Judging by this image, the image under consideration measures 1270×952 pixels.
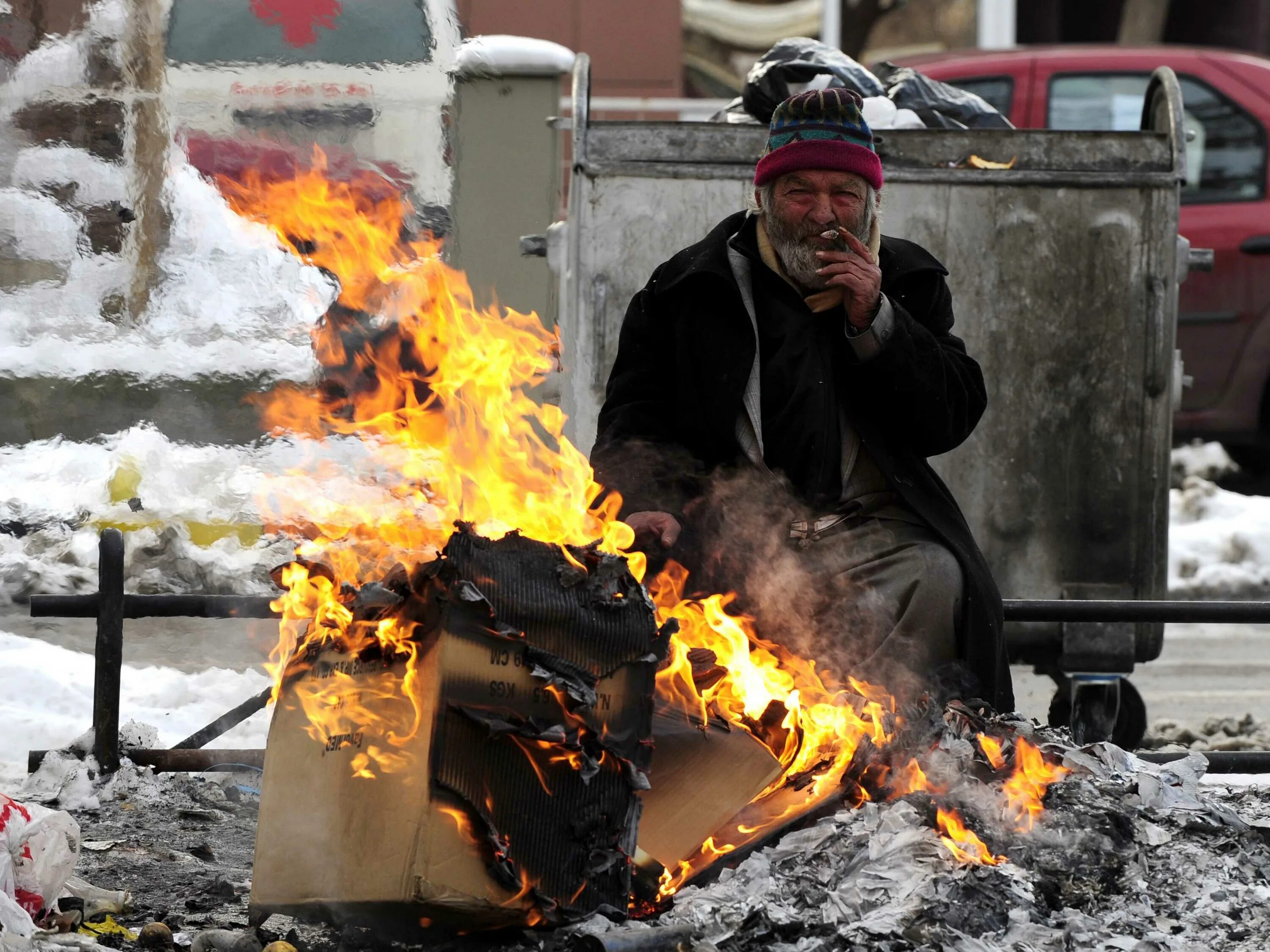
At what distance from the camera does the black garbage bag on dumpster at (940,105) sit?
601 centimetres

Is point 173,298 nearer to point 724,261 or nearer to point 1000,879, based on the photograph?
point 724,261

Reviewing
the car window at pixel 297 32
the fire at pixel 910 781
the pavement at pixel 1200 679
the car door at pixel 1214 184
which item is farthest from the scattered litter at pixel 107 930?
the car door at pixel 1214 184

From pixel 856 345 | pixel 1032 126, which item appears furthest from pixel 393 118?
pixel 1032 126

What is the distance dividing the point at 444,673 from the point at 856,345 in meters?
1.27

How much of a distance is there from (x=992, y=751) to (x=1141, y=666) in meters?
4.25

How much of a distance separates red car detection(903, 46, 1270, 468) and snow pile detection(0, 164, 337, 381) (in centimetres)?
503

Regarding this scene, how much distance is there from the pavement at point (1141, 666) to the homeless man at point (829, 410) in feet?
5.20

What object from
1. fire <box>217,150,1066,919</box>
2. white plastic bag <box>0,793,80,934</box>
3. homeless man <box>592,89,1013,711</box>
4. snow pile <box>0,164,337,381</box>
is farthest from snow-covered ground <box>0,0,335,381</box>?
white plastic bag <box>0,793,80,934</box>

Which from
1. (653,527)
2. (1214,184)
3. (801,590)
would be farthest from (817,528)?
(1214,184)

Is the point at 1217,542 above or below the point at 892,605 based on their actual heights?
below

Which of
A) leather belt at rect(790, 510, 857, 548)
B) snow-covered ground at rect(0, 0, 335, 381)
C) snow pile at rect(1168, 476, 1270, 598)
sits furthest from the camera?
snow pile at rect(1168, 476, 1270, 598)

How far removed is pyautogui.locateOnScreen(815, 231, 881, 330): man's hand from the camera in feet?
11.6

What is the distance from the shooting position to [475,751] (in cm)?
287

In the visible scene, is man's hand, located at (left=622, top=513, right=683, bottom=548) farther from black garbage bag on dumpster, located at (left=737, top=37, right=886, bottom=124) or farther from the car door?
the car door
